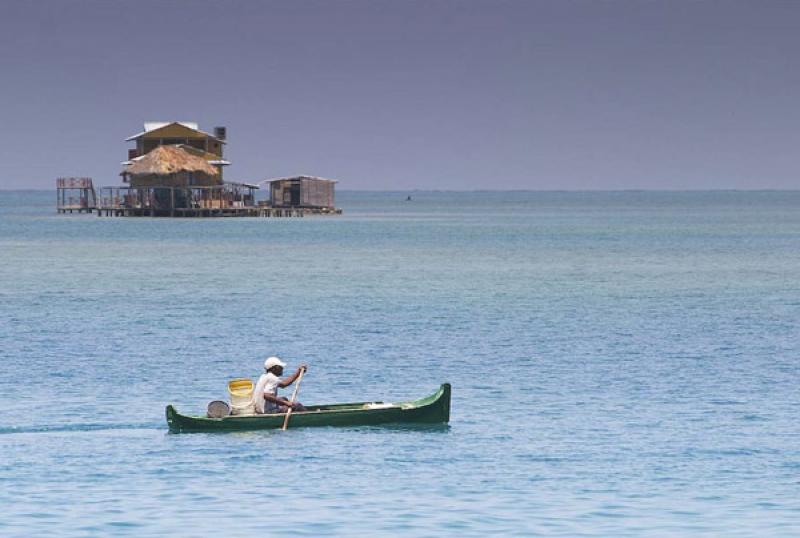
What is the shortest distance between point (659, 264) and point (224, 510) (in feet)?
207

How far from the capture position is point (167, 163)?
127750 mm

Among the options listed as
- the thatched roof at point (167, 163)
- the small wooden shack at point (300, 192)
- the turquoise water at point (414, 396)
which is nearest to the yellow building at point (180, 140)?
the thatched roof at point (167, 163)

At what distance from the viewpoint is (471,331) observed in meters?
44.3

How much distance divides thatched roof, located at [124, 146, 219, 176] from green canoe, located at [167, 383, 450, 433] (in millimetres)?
103624

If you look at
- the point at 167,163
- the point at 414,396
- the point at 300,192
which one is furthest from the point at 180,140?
the point at 414,396

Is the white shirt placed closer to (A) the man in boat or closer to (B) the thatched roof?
(A) the man in boat

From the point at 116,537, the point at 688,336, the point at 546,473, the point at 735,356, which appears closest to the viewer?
the point at 116,537

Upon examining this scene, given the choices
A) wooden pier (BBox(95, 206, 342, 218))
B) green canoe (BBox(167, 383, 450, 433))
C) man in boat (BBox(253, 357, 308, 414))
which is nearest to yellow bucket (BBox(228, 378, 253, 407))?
man in boat (BBox(253, 357, 308, 414))

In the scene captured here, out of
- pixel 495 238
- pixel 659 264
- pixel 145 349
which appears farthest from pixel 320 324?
pixel 495 238

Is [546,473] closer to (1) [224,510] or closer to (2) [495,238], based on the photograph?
(1) [224,510]

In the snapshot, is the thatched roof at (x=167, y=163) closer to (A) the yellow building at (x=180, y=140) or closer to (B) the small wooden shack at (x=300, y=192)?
(A) the yellow building at (x=180, y=140)

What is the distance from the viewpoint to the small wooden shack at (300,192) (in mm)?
156625

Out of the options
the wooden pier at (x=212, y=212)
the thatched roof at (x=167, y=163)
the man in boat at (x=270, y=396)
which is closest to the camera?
the man in boat at (x=270, y=396)

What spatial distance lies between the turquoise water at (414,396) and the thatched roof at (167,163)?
2283 inches
